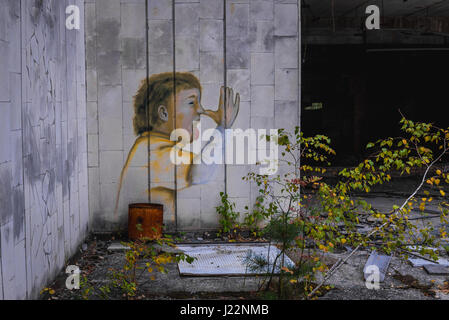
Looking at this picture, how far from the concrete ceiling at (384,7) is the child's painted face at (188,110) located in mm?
5943

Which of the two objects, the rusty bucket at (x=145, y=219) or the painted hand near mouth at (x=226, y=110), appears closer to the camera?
the rusty bucket at (x=145, y=219)

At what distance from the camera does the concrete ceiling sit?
13039mm

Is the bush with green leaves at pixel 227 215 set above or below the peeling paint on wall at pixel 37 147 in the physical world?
below

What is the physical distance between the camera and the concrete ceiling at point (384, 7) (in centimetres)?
1304

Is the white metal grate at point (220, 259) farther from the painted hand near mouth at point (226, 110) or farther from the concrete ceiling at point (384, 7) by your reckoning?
the concrete ceiling at point (384, 7)

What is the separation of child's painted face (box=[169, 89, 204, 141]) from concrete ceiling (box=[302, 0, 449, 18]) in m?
5.94

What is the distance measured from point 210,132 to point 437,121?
44.5 feet

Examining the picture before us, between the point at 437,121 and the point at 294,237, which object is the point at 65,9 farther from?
the point at 437,121

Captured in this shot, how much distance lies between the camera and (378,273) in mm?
5902

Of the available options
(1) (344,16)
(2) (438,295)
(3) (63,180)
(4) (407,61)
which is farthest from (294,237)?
(4) (407,61)

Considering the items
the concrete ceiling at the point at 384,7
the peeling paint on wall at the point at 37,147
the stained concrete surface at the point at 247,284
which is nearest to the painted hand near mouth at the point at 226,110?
the peeling paint on wall at the point at 37,147

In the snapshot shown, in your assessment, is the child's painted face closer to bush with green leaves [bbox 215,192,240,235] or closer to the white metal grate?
bush with green leaves [bbox 215,192,240,235]
